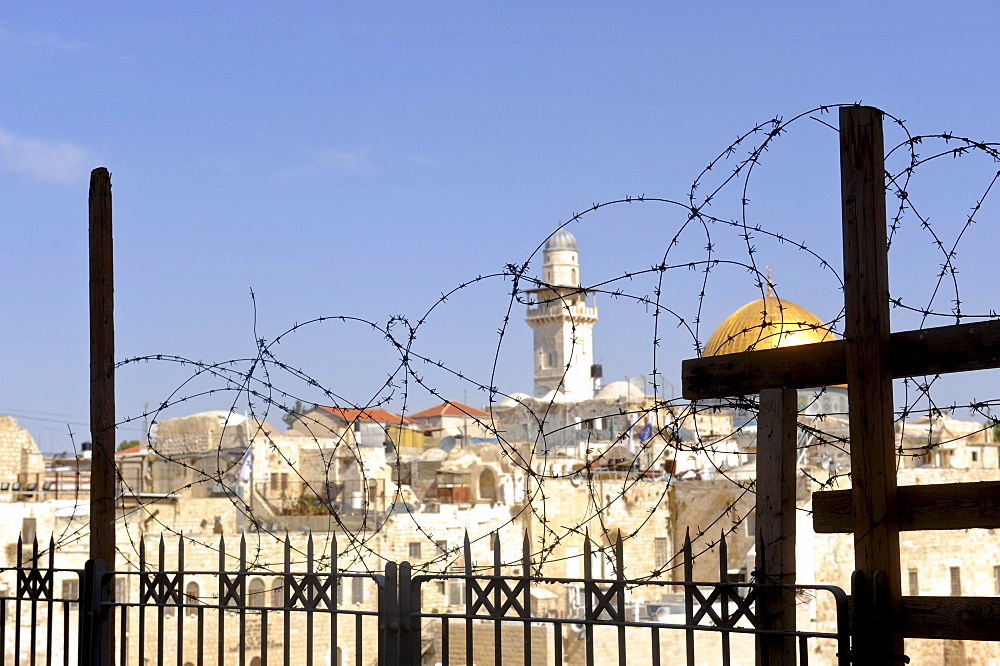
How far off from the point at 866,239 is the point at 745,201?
0.67m

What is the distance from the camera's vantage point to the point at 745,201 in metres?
4.11

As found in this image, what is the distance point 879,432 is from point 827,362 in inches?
12.1

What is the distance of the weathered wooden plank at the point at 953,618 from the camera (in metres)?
3.25

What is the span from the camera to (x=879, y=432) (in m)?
3.44

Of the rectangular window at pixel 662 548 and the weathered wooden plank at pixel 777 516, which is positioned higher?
the weathered wooden plank at pixel 777 516

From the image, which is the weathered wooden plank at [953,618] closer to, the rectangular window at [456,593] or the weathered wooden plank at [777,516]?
the weathered wooden plank at [777,516]

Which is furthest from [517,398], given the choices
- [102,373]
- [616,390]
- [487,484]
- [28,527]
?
[616,390]

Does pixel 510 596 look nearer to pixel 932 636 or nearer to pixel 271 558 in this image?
pixel 932 636

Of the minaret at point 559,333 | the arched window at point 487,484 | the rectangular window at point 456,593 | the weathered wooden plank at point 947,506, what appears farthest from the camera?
the minaret at point 559,333

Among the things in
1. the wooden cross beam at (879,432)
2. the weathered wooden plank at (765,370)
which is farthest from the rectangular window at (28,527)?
the wooden cross beam at (879,432)

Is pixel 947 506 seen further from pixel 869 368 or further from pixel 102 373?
pixel 102 373

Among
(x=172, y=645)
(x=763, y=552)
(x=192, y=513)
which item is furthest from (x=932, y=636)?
(x=192, y=513)

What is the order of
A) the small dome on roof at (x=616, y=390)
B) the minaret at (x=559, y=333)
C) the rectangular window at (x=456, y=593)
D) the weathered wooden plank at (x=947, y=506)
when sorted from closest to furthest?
the weathered wooden plank at (x=947, y=506) < the rectangular window at (x=456, y=593) < the small dome on roof at (x=616, y=390) < the minaret at (x=559, y=333)

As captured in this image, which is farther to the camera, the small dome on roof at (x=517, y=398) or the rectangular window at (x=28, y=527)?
the rectangular window at (x=28, y=527)
